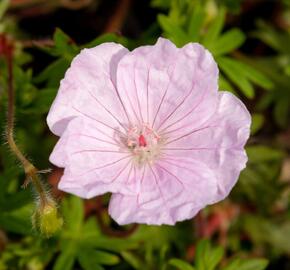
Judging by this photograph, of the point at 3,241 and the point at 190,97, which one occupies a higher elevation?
the point at 190,97

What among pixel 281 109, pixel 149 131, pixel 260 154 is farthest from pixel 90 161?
pixel 281 109

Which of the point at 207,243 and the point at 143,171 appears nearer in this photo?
the point at 143,171

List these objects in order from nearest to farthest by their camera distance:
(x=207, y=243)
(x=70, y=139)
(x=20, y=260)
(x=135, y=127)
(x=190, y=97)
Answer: (x=70, y=139) < (x=190, y=97) < (x=135, y=127) < (x=207, y=243) < (x=20, y=260)

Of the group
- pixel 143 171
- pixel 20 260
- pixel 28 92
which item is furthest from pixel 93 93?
pixel 20 260

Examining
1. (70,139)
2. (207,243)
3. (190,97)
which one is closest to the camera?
(70,139)

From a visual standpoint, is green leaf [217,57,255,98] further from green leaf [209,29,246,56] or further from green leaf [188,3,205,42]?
green leaf [188,3,205,42]


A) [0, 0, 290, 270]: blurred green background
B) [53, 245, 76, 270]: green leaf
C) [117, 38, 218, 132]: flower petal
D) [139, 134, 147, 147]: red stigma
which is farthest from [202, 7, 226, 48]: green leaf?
[53, 245, 76, 270]: green leaf

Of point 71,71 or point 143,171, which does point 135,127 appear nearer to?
point 143,171
